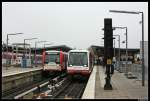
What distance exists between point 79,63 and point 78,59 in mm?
447

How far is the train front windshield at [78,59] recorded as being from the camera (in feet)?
133

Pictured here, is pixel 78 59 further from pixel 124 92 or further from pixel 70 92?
pixel 124 92

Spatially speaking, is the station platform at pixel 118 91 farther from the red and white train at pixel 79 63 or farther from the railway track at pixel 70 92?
the red and white train at pixel 79 63

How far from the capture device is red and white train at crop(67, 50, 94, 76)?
39875mm

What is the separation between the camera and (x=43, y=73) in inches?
1848

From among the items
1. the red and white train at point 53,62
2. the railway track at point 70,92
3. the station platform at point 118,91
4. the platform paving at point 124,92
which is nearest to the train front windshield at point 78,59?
the railway track at point 70,92

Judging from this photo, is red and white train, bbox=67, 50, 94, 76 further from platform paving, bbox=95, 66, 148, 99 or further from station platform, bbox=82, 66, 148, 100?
platform paving, bbox=95, 66, 148, 99

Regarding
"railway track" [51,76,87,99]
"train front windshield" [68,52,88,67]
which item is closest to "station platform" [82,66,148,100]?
"railway track" [51,76,87,99]

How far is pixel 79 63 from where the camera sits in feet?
133

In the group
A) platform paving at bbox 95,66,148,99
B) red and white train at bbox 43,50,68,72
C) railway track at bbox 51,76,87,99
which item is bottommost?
railway track at bbox 51,76,87,99

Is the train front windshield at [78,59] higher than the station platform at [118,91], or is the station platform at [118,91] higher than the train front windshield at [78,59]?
the train front windshield at [78,59]

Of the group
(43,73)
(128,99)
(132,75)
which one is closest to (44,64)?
(43,73)

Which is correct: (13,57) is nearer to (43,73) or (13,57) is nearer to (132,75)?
(43,73)

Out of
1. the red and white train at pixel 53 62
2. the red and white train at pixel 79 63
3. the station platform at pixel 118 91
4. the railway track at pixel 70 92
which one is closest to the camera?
the station platform at pixel 118 91
